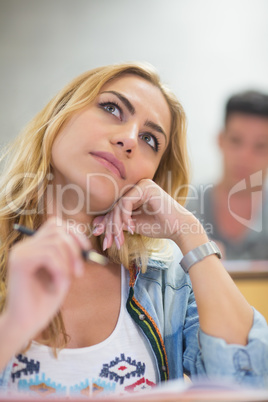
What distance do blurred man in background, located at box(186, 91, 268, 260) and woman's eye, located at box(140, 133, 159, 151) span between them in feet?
3.19

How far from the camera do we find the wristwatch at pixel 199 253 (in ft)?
2.81

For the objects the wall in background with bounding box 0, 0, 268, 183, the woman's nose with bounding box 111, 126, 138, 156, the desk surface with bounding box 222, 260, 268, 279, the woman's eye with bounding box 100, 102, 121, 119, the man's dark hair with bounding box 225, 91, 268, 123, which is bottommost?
the desk surface with bounding box 222, 260, 268, 279

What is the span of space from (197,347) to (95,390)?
0.86 ft

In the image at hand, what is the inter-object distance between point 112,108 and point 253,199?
139 cm

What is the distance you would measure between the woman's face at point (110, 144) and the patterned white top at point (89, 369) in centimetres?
34

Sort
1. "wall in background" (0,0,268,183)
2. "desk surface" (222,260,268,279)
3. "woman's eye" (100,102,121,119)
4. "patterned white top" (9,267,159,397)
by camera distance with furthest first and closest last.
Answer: "wall in background" (0,0,268,183) < "desk surface" (222,260,268,279) < "woman's eye" (100,102,121,119) < "patterned white top" (9,267,159,397)

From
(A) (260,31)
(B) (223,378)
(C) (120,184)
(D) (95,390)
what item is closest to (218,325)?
(B) (223,378)

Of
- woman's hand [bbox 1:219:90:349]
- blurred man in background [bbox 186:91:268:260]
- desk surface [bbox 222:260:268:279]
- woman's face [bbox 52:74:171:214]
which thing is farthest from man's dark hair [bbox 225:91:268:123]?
woman's hand [bbox 1:219:90:349]

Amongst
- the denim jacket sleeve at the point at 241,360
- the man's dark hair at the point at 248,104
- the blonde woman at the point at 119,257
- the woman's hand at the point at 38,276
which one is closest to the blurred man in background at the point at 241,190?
the man's dark hair at the point at 248,104

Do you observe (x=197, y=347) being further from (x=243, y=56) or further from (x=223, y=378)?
(x=243, y=56)

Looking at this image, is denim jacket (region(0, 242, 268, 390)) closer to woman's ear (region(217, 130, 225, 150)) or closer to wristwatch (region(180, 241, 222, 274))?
wristwatch (region(180, 241, 222, 274))

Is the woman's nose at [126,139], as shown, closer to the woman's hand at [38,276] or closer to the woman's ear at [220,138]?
the woman's hand at [38,276]

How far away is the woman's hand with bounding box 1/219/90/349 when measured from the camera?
0.46 meters

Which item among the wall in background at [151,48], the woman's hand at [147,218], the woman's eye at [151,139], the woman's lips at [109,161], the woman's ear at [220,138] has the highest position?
the wall in background at [151,48]
